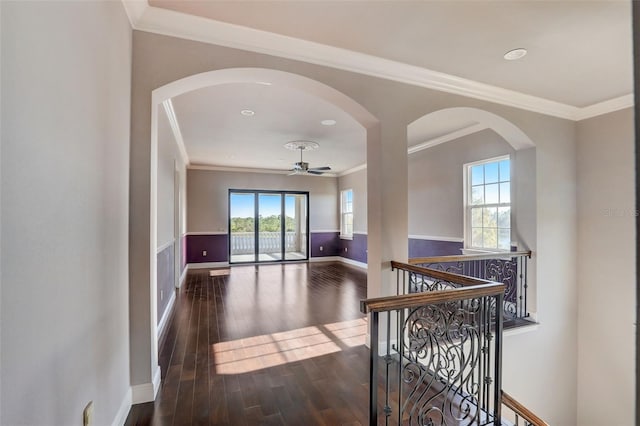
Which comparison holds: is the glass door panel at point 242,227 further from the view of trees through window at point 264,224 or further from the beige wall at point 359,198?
the beige wall at point 359,198

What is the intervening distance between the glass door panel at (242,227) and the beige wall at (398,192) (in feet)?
20.0

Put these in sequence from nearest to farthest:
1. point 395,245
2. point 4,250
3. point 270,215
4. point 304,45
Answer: point 4,250
point 304,45
point 395,245
point 270,215

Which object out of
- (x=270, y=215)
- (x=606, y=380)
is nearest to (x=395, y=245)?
(x=606, y=380)

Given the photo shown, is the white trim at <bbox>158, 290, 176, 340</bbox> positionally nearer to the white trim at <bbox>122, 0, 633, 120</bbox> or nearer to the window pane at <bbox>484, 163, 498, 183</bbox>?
the white trim at <bbox>122, 0, 633, 120</bbox>

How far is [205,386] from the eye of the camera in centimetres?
232

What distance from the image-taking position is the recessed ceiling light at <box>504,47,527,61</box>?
8.63 ft

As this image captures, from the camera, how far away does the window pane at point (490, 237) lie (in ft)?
15.3

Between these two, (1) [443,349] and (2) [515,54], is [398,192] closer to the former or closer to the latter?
(1) [443,349]

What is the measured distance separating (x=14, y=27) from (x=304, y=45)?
6.66 ft

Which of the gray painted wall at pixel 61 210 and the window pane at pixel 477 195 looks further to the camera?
the window pane at pixel 477 195

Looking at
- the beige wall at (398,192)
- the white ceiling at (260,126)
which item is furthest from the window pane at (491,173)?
the white ceiling at (260,126)

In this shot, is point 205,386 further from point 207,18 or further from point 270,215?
point 270,215

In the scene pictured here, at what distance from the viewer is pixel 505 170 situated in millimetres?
4500

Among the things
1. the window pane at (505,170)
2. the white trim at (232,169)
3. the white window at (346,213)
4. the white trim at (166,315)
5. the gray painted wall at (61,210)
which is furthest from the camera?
the white window at (346,213)
